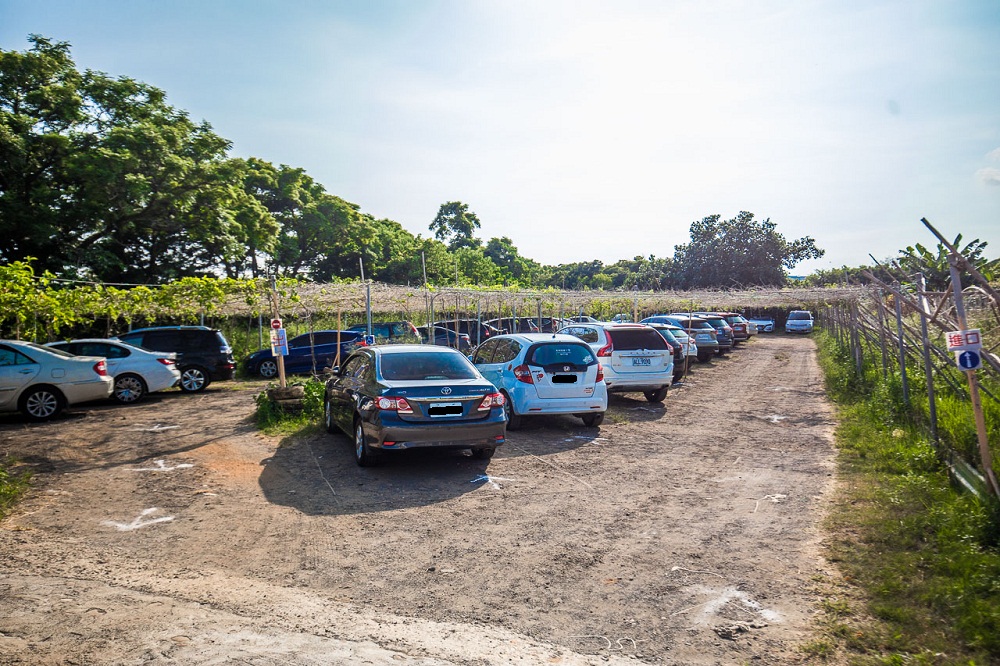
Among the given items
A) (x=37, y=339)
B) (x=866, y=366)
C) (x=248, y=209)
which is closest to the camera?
(x=866, y=366)

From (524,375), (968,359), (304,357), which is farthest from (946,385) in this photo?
(304,357)

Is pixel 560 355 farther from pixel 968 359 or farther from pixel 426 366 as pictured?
pixel 968 359

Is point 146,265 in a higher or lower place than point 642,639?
higher

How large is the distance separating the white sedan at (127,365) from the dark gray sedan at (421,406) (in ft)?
26.7

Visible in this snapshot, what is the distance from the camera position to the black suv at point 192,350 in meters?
17.4

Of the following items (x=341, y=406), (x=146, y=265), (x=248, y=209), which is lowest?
(x=341, y=406)

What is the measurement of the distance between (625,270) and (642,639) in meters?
85.5

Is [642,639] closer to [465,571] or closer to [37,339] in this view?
[465,571]

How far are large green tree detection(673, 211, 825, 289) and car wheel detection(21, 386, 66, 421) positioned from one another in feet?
191

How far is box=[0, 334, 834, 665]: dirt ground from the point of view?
4.08 m

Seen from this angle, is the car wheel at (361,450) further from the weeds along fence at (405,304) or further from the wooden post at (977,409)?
the wooden post at (977,409)

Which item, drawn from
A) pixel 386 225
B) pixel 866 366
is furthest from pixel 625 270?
pixel 866 366

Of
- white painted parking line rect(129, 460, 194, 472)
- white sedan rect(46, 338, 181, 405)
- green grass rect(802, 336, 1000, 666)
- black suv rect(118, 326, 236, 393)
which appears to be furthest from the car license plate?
black suv rect(118, 326, 236, 393)

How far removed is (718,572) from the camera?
5117 millimetres
